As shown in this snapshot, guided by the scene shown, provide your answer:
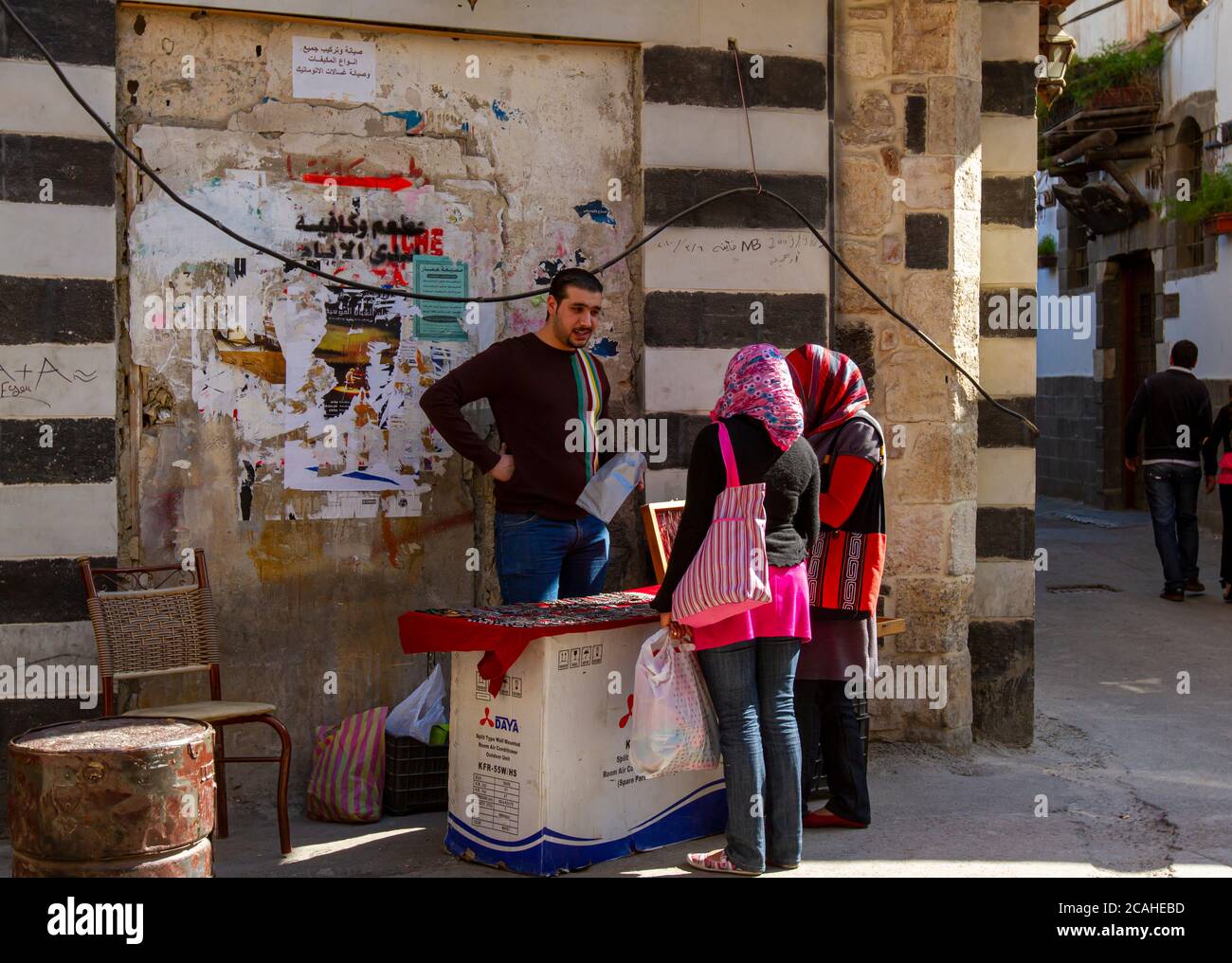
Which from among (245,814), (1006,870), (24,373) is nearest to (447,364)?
(24,373)

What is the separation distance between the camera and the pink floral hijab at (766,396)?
4590 millimetres

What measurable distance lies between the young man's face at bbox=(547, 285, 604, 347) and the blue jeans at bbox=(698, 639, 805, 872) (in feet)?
4.89

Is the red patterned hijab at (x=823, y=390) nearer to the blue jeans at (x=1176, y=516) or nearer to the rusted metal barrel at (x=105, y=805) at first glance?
the rusted metal barrel at (x=105, y=805)

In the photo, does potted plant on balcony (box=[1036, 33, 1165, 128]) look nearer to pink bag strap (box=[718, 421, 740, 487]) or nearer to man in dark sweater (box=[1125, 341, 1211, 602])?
man in dark sweater (box=[1125, 341, 1211, 602])

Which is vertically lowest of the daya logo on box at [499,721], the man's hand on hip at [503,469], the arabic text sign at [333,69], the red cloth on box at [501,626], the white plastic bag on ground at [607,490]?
the daya logo on box at [499,721]

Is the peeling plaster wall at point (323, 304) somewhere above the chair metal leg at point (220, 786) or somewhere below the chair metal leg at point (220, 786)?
above

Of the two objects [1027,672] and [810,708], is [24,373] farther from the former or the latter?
[1027,672]

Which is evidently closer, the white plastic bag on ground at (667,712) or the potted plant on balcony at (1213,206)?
the white plastic bag on ground at (667,712)

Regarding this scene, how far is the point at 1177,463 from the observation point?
10.6m

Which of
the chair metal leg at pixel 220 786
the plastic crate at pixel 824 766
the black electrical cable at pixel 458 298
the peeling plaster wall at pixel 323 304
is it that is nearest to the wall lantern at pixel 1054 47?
the black electrical cable at pixel 458 298

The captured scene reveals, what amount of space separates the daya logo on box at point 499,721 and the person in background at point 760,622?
2.10 feet

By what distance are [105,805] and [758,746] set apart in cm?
211

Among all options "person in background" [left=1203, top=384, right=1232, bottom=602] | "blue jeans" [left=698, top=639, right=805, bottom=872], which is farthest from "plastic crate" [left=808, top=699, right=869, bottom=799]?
"person in background" [left=1203, top=384, right=1232, bottom=602]

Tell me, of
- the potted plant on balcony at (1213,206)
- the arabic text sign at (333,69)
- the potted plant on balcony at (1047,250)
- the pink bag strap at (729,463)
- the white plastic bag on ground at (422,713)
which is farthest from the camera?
the potted plant on balcony at (1047,250)
